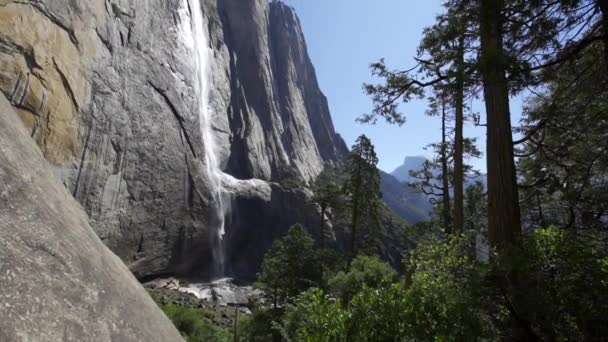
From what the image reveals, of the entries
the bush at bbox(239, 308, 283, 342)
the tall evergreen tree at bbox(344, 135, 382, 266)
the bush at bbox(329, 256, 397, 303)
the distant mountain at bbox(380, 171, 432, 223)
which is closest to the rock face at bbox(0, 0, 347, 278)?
the bush at bbox(239, 308, 283, 342)

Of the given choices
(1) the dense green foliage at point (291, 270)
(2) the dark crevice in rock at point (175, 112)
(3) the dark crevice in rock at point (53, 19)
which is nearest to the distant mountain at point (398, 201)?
(2) the dark crevice in rock at point (175, 112)

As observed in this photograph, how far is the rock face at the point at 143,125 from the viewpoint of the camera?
21594mm

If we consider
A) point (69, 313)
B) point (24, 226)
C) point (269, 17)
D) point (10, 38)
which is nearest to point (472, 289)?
point (69, 313)

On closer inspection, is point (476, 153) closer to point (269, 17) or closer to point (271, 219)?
point (271, 219)

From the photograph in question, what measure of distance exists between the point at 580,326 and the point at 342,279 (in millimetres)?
15134

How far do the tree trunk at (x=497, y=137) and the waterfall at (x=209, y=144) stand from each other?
32.1 meters

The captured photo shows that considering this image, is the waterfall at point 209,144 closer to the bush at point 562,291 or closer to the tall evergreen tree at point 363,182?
the tall evergreen tree at point 363,182

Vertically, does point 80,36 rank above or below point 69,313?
above

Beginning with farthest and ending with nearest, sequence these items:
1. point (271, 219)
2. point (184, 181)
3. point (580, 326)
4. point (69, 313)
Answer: point (271, 219) < point (184, 181) < point (580, 326) < point (69, 313)

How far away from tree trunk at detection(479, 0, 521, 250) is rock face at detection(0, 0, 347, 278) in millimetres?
21439

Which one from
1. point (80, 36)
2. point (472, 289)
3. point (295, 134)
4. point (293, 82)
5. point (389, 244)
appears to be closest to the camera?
point (472, 289)

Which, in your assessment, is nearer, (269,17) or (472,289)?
(472,289)

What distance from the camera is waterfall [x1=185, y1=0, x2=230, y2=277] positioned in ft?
122

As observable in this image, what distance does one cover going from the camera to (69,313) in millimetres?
2264
